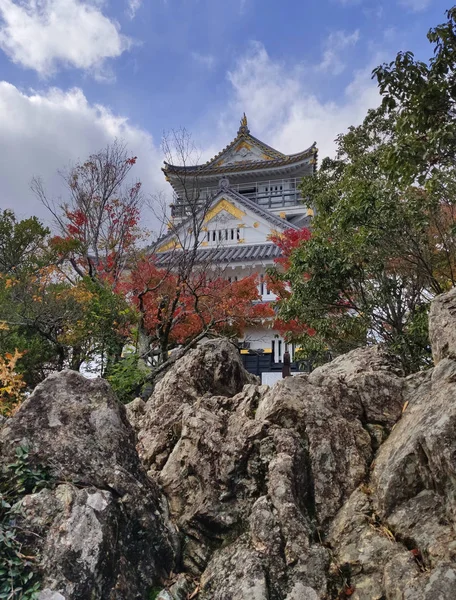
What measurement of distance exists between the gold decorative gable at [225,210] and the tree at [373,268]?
14.8 meters

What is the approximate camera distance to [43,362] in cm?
1419

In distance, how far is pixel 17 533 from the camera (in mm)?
3957

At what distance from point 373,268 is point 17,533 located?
849cm

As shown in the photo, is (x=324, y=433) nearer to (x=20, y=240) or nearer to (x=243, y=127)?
(x=20, y=240)

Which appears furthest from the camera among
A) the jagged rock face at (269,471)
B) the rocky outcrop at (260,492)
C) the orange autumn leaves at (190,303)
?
the orange autumn leaves at (190,303)

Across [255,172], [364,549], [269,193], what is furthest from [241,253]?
[364,549]

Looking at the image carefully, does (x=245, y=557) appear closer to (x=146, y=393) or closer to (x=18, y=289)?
(x=146, y=393)

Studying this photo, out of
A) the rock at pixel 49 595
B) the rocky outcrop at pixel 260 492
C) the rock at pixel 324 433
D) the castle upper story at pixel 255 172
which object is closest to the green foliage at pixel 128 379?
the rocky outcrop at pixel 260 492

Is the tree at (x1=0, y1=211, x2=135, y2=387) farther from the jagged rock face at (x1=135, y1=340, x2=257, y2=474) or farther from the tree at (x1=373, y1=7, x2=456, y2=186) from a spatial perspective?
the tree at (x1=373, y1=7, x2=456, y2=186)

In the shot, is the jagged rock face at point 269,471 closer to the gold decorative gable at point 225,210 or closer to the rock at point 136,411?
the rock at point 136,411

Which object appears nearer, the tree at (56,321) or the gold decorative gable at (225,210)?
the tree at (56,321)

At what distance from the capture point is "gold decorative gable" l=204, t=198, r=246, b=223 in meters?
27.7

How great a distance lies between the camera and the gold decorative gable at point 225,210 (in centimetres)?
2766

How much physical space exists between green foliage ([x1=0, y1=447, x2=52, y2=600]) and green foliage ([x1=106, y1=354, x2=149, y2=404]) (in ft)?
20.2
